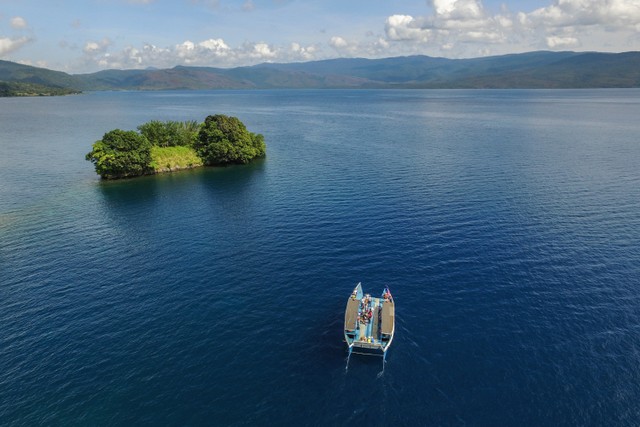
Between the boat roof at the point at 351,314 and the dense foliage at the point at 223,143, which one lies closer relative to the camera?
the boat roof at the point at 351,314

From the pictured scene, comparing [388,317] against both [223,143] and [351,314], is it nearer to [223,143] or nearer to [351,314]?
[351,314]

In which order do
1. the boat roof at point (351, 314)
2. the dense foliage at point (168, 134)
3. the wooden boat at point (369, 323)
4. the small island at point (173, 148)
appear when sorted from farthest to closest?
1. the dense foliage at point (168, 134)
2. the small island at point (173, 148)
3. the boat roof at point (351, 314)
4. the wooden boat at point (369, 323)

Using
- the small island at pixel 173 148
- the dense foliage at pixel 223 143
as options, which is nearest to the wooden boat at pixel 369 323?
the dense foliage at pixel 223 143

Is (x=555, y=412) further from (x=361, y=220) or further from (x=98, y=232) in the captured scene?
(x=98, y=232)

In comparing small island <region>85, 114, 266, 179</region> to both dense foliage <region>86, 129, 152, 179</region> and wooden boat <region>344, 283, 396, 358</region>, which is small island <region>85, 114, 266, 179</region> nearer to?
dense foliage <region>86, 129, 152, 179</region>

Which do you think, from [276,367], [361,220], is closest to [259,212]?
[361,220]

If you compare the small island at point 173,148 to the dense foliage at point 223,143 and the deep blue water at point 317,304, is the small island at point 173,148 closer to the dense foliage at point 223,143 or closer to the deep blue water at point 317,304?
the dense foliage at point 223,143

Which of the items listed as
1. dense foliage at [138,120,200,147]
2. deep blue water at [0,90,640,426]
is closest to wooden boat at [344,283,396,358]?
deep blue water at [0,90,640,426]

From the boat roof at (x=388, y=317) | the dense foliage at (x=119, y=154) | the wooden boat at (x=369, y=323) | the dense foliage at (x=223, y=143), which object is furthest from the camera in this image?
the dense foliage at (x=223, y=143)

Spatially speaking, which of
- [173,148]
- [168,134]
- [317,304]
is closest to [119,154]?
[173,148]
